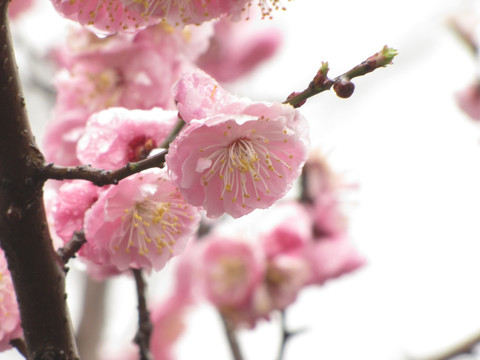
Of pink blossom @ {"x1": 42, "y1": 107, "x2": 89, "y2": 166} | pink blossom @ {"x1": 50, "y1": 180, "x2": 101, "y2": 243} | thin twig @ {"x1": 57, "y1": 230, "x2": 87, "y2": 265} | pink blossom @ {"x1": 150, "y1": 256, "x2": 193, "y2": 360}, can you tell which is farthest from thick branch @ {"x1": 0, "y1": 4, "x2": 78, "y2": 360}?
pink blossom @ {"x1": 150, "y1": 256, "x2": 193, "y2": 360}

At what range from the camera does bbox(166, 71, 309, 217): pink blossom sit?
89 centimetres

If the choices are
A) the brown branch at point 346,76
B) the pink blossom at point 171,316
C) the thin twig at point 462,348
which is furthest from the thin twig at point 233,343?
the brown branch at point 346,76

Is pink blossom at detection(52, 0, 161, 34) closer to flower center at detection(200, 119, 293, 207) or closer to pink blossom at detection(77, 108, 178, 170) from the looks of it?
pink blossom at detection(77, 108, 178, 170)

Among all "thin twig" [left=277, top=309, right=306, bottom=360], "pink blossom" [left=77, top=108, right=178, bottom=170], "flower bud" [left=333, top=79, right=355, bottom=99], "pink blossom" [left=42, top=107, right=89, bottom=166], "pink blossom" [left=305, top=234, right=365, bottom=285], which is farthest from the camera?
"pink blossom" [left=305, top=234, right=365, bottom=285]

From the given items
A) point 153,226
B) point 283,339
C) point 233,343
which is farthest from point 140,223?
point 233,343

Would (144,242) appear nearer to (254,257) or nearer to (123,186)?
(123,186)

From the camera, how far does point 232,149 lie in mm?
1000

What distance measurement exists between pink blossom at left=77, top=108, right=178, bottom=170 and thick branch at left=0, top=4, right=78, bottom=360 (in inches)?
8.3

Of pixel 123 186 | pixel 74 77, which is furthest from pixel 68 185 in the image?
pixel 74 77

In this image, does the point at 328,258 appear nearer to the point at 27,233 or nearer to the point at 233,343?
the point at 233,343

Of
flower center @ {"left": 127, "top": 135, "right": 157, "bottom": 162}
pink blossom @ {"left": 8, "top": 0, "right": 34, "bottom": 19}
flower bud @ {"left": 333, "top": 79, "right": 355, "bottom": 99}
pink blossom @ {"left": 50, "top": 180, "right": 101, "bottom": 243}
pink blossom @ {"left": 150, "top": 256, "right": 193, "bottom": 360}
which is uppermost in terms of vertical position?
pink blossom @ {"left": 8, "top": 0, "right": 34, "bottom": 19}

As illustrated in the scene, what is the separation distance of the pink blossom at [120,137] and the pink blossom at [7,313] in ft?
0.76

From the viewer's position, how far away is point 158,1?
108 cm

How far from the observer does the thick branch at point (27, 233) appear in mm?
938
